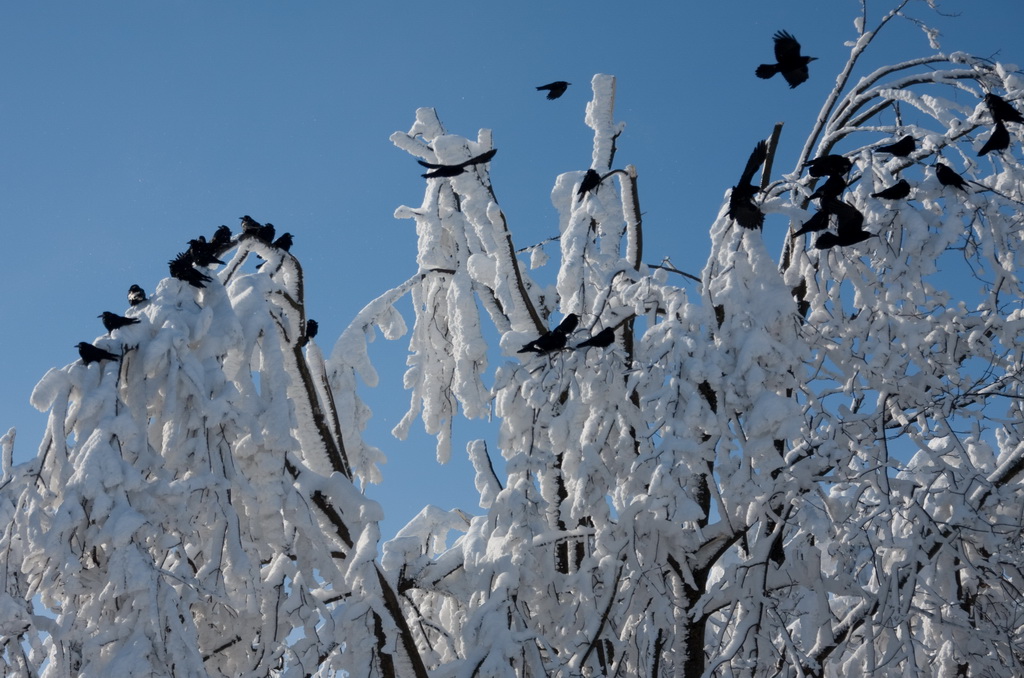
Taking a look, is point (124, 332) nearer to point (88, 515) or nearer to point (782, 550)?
point (88, 515)

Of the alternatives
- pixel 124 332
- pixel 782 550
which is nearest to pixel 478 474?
pixel 782 550

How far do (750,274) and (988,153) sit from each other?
1412 mm

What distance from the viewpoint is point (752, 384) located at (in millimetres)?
4078

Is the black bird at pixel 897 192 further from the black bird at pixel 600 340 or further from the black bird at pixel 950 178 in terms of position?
the black bird at pixel 600 340

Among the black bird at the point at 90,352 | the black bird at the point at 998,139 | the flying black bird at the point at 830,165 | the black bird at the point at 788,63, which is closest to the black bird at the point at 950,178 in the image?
the black bird at the point at 998,139

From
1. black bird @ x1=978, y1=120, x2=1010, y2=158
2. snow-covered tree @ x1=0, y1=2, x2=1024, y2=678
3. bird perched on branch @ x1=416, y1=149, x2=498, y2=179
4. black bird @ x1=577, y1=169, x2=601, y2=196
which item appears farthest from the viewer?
black bird @ x1=577, y1=169, x2=601, y2=196

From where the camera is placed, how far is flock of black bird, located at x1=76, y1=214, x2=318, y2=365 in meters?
3.61

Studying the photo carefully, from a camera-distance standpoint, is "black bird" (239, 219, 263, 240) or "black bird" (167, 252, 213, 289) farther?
"black bird" (239, 219, 263, 240)

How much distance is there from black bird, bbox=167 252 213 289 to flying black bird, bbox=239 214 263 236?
834 millimetres

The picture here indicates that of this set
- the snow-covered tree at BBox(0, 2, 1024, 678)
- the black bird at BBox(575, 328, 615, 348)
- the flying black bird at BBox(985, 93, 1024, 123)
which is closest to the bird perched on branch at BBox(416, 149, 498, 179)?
the snow-covered tree at BBox(0, 2, 1024, 678)

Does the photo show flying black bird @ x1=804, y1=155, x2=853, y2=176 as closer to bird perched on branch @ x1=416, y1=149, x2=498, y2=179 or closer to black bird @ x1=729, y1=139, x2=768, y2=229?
black bird @ x1=729, y1=139, x2=768, y2=229

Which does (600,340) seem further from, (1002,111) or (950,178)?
(1002,111)

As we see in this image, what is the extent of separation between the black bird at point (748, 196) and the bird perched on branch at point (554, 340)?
88 centimetres

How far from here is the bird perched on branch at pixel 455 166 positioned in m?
4.85
